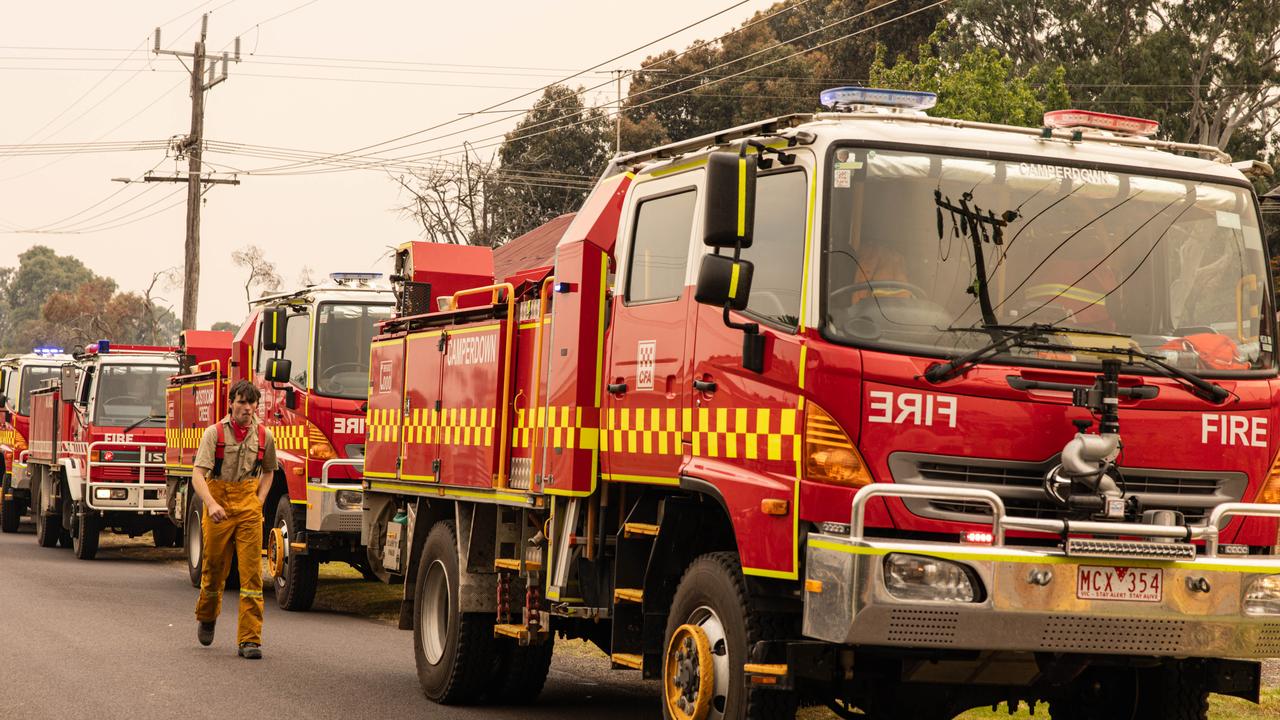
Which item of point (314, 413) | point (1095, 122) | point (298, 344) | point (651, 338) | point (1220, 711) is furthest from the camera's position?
point (298, 344)

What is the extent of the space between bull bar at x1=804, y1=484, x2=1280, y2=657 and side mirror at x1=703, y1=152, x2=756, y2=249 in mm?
1151

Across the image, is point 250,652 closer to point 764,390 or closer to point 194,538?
point 764,390

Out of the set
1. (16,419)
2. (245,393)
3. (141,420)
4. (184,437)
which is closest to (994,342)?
(245,393)

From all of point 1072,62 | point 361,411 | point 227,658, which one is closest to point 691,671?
point 227,658

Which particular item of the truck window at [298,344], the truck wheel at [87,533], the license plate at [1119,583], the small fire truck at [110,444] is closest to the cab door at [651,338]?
the license plate at [1119,583]

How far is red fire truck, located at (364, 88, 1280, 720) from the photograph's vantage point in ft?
20.7

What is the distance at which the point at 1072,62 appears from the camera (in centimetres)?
4416

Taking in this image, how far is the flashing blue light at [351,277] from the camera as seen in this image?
55.5 feet

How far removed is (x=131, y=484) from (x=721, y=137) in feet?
55.7

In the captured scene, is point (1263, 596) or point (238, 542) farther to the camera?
point (238, 542)

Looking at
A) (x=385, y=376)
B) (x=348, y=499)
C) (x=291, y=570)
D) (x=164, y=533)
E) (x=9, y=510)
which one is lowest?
(x=9, y=510)

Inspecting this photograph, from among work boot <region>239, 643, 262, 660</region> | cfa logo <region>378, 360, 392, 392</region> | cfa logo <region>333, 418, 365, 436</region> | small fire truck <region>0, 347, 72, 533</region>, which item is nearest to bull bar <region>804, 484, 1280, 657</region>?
cfa logo <region>378, 360, 392, 392</region>

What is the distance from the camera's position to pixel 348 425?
Result: 1586cm

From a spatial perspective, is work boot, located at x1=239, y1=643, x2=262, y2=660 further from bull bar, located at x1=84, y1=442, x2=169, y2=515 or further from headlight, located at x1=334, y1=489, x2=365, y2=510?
bull bar, located at x1=84, y1=442, x2=169, y2=515
